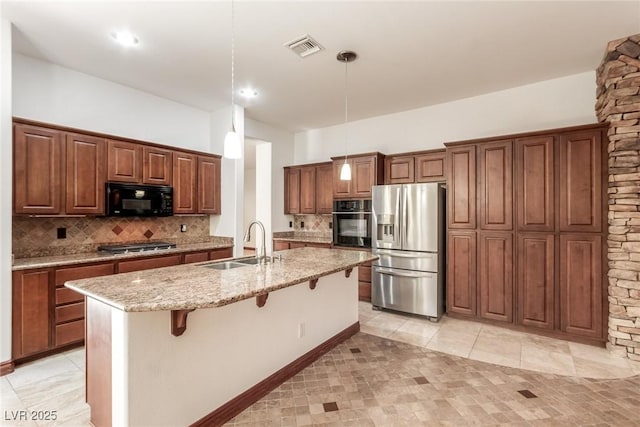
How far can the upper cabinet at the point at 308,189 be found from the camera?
5363 millimetres

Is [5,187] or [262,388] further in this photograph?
[5,187]

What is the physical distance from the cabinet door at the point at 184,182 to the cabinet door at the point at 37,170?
1260mm

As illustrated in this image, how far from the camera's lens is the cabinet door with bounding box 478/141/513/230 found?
3.51 m

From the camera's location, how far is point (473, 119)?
13.9 feet

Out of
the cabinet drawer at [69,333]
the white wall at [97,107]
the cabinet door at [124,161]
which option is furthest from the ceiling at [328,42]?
the cabinet drawer at [69,333]

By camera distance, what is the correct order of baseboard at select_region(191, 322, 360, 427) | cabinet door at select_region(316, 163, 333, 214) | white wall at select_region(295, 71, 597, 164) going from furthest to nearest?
cabinet door at select_region(316, 163, 333, 214)
white wall at select_region(295, 71, 597, 164)
baseboard at select_region(191, 322, 360, 427)

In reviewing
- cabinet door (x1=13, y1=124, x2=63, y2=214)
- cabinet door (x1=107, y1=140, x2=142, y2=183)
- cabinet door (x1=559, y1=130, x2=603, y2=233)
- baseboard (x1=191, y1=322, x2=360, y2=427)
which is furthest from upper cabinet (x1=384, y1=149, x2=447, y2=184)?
cabinet door (x1=13, y1=124, x2=63, y2=214)

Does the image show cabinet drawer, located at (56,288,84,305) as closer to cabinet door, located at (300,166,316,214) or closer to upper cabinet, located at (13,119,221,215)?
upper cabinet, located at (13,119,221,215)

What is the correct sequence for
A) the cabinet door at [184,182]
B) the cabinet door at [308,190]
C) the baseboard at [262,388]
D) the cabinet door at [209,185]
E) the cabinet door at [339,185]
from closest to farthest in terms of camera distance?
the baseboard at [262,388], the cabinet door at [184,182], the cabinet door at [209,185], the cabinet door at [339,185], the cabinet door at [308,190]

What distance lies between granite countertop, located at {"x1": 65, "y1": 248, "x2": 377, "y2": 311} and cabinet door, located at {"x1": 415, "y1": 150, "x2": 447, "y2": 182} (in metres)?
2.36

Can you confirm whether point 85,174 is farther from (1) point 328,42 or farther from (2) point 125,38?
(1) point 328,42

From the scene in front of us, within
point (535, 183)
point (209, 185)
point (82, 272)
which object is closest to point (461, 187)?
point (535, 183)

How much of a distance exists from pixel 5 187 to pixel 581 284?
5629mm

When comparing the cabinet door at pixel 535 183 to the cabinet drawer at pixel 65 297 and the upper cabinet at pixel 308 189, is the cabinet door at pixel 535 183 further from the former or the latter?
the cabinet drawer at pixel 65 297
